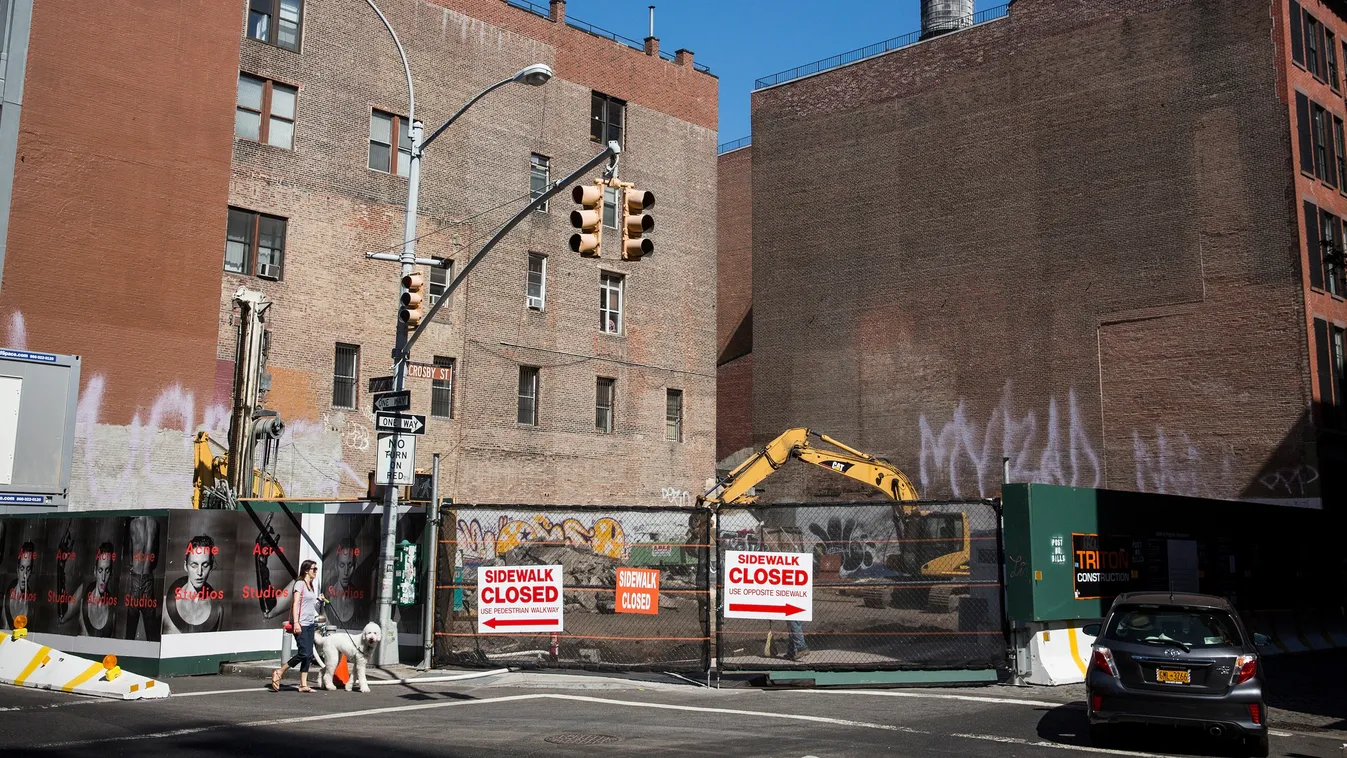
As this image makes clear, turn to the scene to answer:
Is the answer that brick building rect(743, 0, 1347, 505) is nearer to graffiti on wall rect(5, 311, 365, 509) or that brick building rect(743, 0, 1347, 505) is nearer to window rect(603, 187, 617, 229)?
window rect(603, 187, 617, 229)

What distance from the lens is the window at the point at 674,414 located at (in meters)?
41.4

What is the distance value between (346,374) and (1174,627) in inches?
1027

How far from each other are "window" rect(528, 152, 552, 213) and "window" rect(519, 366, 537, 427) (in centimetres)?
530

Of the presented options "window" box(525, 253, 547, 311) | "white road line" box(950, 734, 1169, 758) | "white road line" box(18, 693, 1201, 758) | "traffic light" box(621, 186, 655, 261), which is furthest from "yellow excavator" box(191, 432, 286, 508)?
"window" box(525, 253, 547, 311)

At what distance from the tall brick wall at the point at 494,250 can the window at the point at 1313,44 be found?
794 inches

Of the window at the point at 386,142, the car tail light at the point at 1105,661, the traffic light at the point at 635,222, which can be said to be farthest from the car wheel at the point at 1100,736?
the window at the point at 386,142

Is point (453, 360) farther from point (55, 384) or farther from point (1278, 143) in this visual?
point (1278, 143)

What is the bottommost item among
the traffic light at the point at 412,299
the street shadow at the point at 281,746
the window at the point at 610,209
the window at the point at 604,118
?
the street shadow at the point at 281,746

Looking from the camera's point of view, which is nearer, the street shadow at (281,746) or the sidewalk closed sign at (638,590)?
the street shadow at (281,746)

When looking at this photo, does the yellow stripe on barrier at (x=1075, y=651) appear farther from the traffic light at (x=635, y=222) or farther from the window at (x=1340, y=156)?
the window at (x=1340, y=156)

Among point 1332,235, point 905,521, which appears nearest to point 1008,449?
point 1332,235

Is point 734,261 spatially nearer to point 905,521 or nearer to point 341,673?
point 905,521

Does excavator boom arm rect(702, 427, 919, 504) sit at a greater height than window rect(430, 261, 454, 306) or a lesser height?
lesser

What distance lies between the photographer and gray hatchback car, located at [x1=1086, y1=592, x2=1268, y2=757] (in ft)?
36.4
